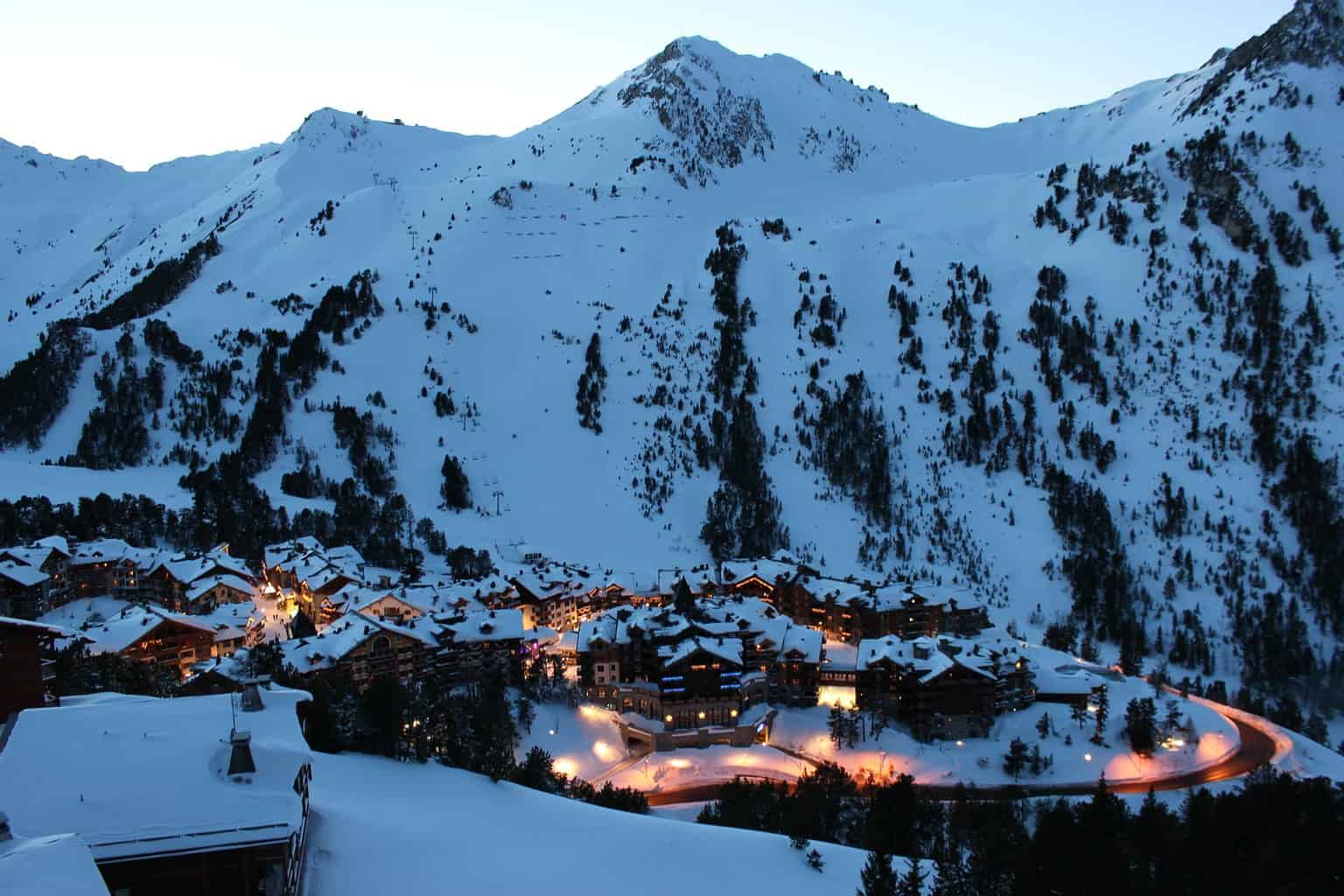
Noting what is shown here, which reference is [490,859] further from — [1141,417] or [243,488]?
[1141,417]

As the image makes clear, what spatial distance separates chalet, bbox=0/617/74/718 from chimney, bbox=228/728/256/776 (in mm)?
12861

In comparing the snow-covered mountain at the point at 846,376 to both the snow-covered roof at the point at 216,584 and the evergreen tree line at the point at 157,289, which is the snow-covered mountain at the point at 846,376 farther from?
the snow-covered roof at the point at 216,584

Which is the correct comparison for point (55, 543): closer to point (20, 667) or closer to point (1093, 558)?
point (20, 667)

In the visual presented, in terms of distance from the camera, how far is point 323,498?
11131 cm

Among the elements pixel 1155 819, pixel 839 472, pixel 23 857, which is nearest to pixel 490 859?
pixel 23 857

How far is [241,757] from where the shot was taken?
17.8 meters

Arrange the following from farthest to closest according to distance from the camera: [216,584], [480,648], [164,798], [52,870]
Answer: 1. [216,584]
2. [480,648]
3. [164,798]
4. [52,870]

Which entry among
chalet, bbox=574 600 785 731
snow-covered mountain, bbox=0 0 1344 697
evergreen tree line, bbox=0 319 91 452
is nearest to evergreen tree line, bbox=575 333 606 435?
snow-covered mountain, bbox=0 0 1344 697

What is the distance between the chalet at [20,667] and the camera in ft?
86.3

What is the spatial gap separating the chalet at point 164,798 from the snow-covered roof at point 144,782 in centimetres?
2

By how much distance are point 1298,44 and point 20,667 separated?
22337cm

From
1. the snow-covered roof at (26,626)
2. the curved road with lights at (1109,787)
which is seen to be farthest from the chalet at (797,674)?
the snow-covered roof at (26,626)

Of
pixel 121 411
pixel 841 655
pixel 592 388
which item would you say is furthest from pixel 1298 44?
pixel 121 411

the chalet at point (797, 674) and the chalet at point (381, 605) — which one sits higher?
the chalet at point (381, 605)
